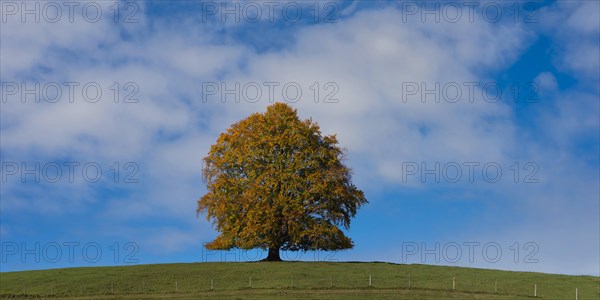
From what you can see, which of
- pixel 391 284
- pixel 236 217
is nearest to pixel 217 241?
Answer: pixel 236 217

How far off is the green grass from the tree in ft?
9.87

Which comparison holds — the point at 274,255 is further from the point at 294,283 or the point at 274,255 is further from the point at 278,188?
the point at 294,283

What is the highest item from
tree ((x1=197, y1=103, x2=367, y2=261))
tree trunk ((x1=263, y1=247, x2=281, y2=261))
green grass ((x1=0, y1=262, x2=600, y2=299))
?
tree ((x1=197, y1=103, x2=367, y2=261))

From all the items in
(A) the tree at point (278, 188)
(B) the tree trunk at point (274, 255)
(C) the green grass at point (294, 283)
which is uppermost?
(A) the tree at point (278, 188)

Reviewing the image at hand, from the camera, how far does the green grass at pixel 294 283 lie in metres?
54.0

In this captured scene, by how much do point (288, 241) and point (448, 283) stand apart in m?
17.6

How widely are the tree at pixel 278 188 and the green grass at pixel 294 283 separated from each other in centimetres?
301

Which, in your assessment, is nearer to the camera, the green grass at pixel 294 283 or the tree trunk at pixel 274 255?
the green grass at pixel 294 283

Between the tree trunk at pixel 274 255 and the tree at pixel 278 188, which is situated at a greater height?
the tree at pixel 278 188

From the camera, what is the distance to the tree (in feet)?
215

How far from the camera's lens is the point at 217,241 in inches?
2675

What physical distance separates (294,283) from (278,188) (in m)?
13.5

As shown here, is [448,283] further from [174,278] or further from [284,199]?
[174,278]

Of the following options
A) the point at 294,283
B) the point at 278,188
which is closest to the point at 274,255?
the point at 278,188
